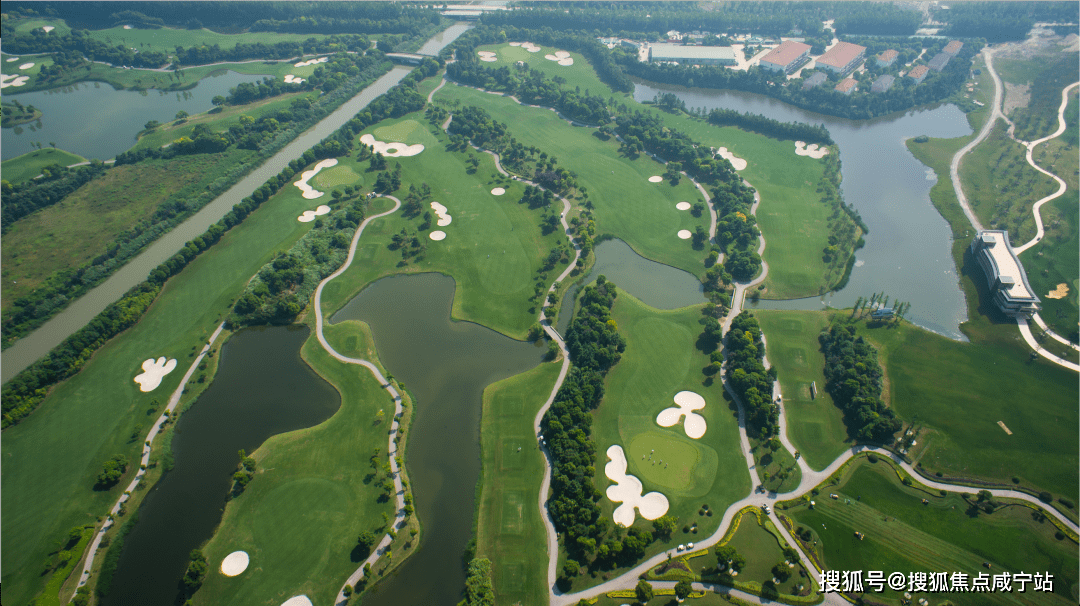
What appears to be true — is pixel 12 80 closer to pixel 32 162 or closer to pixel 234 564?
pixel 32 162

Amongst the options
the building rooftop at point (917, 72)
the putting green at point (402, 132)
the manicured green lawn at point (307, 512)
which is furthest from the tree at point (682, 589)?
the building rooftop at point (917, 72)

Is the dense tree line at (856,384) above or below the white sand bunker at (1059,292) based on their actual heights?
below

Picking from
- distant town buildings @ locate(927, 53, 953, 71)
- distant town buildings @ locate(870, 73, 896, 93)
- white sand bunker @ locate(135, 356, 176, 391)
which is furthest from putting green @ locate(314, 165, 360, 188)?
distant town buildings @ locate(927, 53, 953, 71)

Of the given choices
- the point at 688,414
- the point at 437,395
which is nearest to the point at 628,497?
the point at 688,414

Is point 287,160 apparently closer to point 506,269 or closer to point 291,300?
point 291,300

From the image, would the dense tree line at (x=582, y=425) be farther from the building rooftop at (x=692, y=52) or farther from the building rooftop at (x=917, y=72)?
the building rooftop at (x=917, y=72)

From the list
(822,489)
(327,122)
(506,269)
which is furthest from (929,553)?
(327,122)
